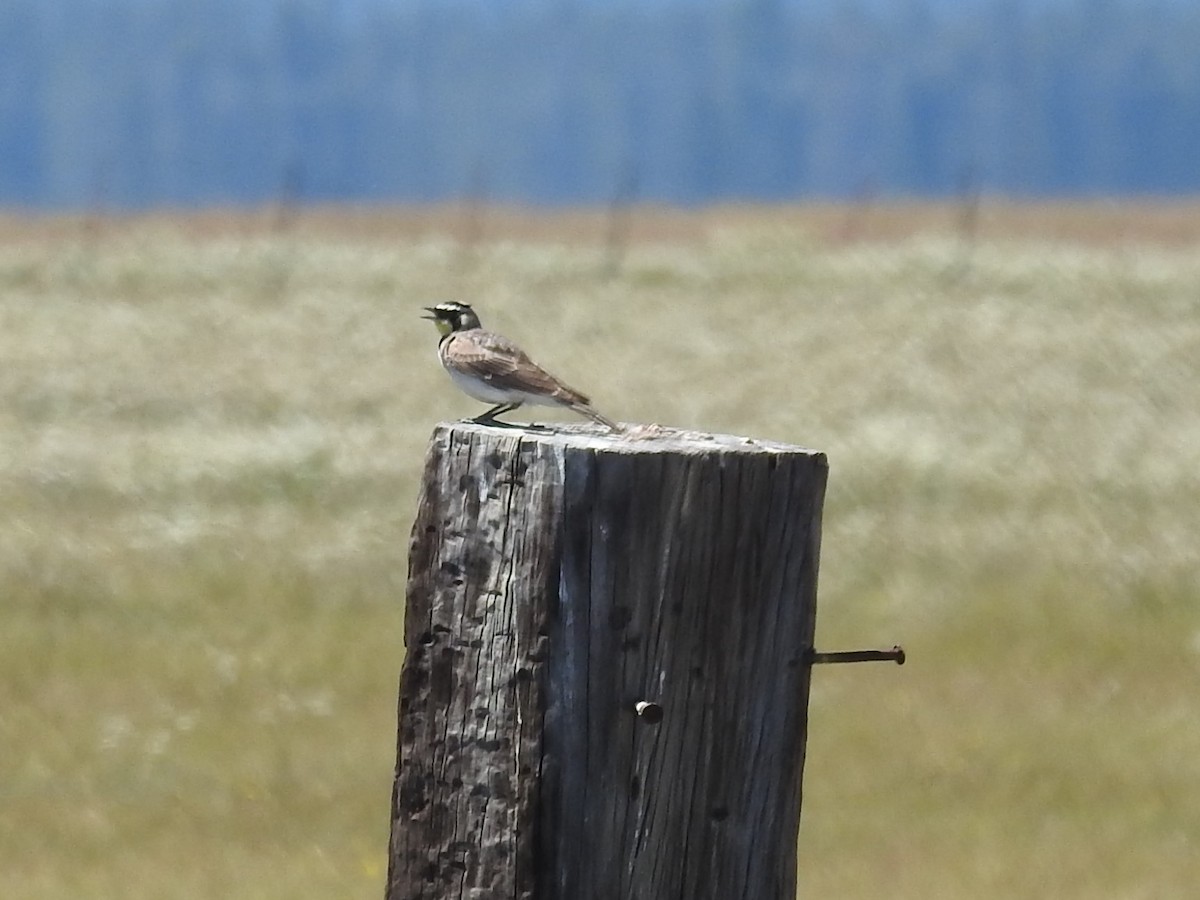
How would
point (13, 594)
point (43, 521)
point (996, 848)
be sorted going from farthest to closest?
point (43, 521) < point (13, 594) < point (996, 848)

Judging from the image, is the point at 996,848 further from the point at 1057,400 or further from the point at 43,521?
the point at 1057,400

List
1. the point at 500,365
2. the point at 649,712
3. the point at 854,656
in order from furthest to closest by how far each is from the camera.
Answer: the point at 500,365, the point at 854,656, the point at 649,712

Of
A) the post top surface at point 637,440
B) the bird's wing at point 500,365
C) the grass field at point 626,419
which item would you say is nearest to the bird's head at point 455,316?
the bird's wing at point 500,365

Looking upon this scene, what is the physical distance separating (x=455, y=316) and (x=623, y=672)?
520 cm

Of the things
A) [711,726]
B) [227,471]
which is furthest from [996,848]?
[227,471]

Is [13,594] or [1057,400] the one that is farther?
[1057,400]

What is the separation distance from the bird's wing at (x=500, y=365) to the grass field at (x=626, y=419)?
2.63m

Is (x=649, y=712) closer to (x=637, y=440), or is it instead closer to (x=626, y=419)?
(x=637, y=440)

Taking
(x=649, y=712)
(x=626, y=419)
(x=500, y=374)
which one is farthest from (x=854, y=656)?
(x=626, y=419)

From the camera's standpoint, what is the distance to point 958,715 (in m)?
13.2

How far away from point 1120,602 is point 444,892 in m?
13.6

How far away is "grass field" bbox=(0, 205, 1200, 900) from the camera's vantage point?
414 inches

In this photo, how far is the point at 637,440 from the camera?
3.92 meters

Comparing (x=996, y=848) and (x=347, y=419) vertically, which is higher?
(x=347, y=419)
